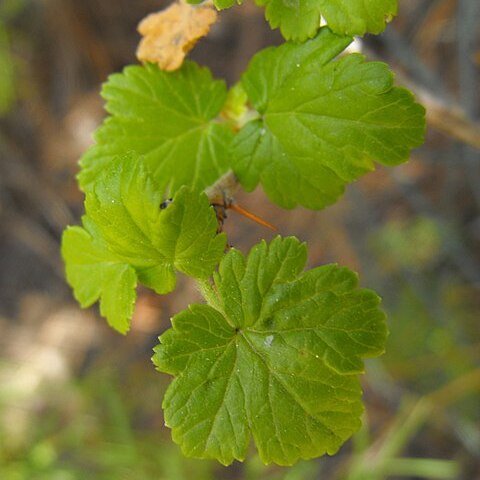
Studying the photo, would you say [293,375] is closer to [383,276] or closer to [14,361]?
[383,276]

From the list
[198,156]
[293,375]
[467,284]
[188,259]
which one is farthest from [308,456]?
[467,284]

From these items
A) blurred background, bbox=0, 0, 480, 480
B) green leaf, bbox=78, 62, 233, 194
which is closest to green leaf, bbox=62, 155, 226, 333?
green leaf, bbox=78, 62, 233, 194

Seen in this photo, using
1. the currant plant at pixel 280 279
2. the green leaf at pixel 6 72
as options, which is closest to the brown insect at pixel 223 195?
the currant plant at pixel 280 279

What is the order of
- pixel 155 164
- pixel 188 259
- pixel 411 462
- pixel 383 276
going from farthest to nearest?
pixel 383 276 → pixel 411 462 → pixel 155 164 → pixel 188 259

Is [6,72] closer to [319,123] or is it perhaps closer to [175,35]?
[175,35]

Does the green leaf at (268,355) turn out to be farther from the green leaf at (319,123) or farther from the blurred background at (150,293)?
the blurred background at (150,293)

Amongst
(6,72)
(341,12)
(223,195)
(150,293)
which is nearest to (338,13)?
(341,12)
